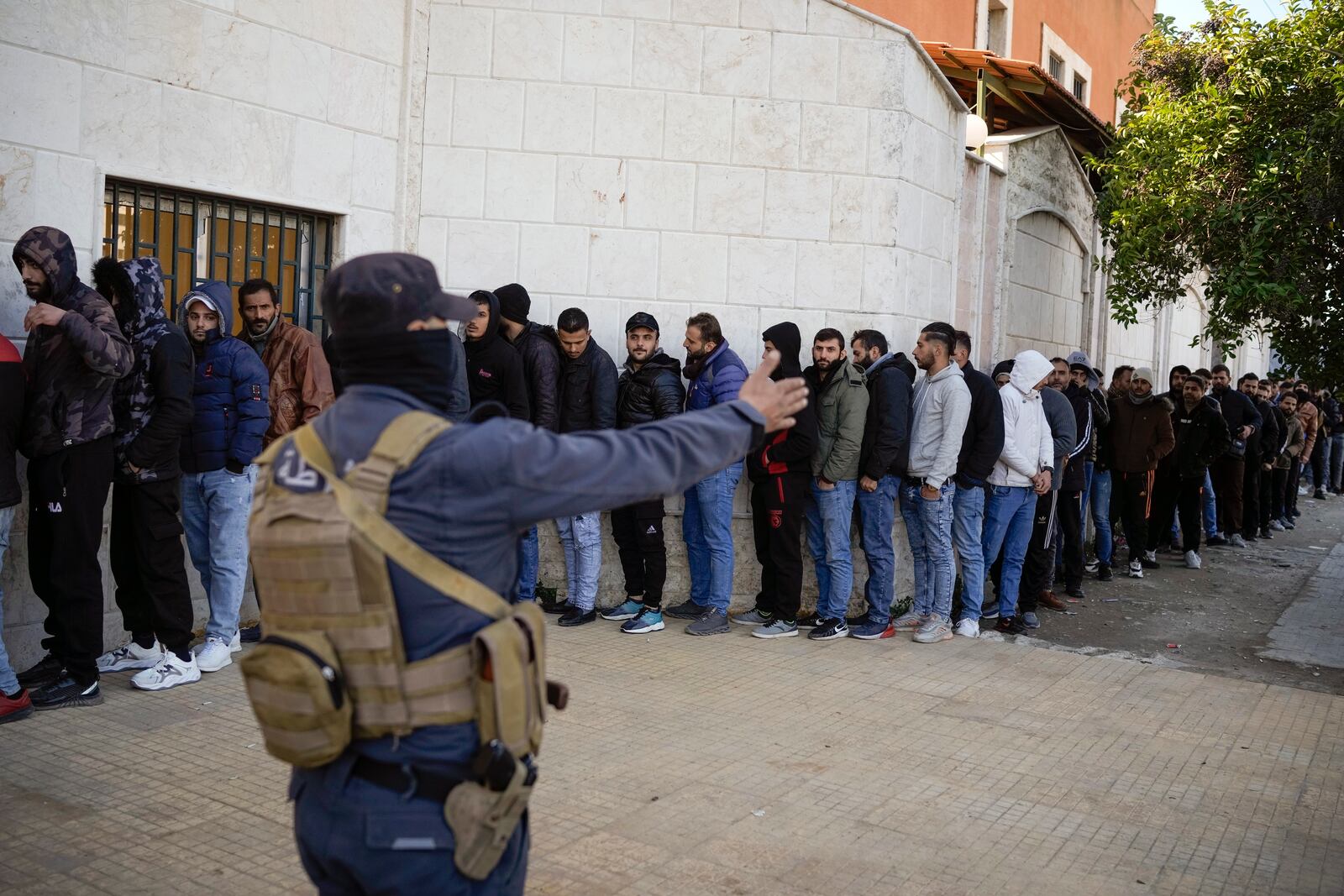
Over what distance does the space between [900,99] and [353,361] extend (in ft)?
22.1

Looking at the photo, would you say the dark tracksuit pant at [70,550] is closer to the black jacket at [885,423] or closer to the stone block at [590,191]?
the stone block at [590,191]

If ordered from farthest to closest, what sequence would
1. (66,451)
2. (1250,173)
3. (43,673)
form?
1. (1250,173)
2. (43,673)
3. (66,451)

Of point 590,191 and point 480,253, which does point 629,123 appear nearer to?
point 590,191

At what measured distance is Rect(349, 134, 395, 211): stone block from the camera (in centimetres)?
776

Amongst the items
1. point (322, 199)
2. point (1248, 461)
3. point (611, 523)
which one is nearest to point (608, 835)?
point (611, 523)

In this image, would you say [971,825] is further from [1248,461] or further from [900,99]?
[1248,461]

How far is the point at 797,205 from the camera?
27.3 ft

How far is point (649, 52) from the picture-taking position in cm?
819

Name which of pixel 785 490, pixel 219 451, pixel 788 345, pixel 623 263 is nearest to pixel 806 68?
pixel 623 263

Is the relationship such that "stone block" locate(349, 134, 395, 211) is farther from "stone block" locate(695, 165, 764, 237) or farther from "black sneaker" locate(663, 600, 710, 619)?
"black sneaker" locate(663, 600, 710, 619)

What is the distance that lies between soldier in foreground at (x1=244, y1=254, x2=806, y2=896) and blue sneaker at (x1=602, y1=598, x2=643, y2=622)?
5.59 metres

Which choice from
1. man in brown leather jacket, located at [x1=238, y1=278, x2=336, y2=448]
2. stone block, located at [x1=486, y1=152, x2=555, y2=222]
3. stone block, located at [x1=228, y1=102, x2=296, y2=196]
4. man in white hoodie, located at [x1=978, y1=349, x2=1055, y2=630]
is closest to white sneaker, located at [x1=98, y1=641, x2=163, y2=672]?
man in brown leather jacket, located at [x1=238, y1=278, x2=336, y2=448]

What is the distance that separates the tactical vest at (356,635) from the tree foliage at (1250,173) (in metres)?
8.48

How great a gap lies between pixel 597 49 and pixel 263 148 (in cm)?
233
